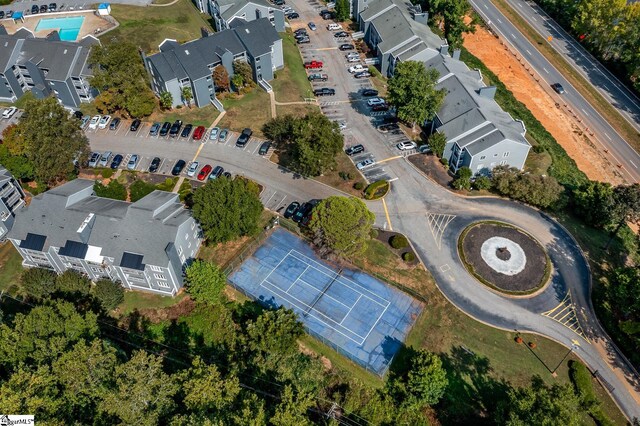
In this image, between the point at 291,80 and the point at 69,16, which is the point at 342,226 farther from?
the point at 69,16

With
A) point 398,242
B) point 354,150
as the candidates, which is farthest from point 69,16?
point 398,242

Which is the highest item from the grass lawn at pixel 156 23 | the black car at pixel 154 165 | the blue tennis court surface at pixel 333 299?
the grass lawn at pixel 156 23

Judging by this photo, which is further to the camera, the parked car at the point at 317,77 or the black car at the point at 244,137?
the parked car at the point at 317,77

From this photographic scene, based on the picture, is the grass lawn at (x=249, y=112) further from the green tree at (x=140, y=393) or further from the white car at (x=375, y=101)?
the green tree at (x=140, y=393)

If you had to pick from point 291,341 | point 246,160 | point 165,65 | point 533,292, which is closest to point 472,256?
point 533,292

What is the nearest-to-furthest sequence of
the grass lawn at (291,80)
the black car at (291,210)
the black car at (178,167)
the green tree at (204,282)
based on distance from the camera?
the green tree at (204,282)
the black car at (291,210)
the black car at (178,167)
the grass lawn at (291,80)

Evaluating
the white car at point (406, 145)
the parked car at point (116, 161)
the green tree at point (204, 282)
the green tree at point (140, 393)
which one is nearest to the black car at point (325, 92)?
the white car at point (406, 145)

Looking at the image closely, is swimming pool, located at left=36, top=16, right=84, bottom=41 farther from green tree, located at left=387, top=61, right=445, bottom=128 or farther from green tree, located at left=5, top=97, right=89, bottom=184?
green tree, located at left=387, top=61, right=445, bottom=128
